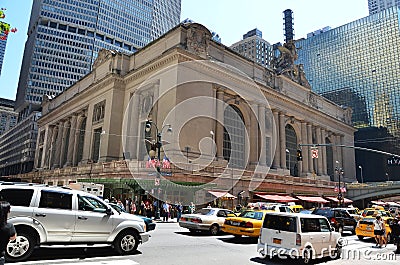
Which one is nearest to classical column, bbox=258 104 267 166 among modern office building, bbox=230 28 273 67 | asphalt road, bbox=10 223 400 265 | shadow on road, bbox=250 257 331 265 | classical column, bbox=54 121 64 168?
asphalt road, bbox=10 223 400 265

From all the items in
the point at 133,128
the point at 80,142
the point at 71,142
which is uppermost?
the point at 133,128

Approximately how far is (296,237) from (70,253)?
6.61 metres

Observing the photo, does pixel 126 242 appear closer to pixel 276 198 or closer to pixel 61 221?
pixel 61 221

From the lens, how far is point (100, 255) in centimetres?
878

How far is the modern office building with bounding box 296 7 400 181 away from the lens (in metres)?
83.3

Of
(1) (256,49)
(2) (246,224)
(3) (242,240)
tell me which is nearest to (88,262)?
(2) (246,224)

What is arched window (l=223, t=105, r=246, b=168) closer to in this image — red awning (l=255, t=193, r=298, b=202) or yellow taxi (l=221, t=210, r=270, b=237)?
red awning (l=255, t=193, r=298, b=202)

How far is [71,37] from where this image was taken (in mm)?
98812

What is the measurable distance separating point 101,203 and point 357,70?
97364 mm

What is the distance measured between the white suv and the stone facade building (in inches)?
692

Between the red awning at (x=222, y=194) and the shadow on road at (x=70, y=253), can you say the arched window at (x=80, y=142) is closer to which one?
the red awning at (x=222, y=194)

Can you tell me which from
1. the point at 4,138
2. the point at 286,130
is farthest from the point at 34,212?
the point at 4,138

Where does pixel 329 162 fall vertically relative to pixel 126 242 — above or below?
above

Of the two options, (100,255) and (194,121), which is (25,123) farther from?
(100,255)
